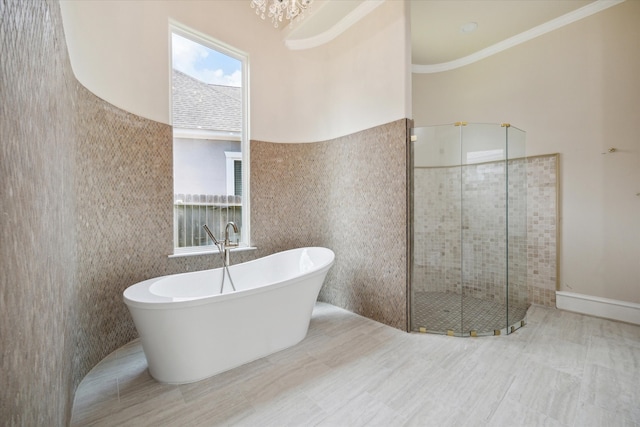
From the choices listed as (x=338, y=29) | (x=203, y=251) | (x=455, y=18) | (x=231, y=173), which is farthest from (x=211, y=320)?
(x=455, y=18)

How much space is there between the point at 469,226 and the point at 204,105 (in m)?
3.30

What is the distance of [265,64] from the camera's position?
322 cm

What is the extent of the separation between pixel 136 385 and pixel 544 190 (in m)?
4.52

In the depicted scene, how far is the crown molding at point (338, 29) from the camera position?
111 inches

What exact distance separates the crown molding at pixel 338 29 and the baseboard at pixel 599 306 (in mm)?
3906

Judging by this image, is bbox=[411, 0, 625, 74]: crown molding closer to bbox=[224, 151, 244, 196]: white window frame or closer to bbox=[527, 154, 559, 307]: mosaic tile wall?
bbox=[527, 154, 559, 307]: mosaic tile wall

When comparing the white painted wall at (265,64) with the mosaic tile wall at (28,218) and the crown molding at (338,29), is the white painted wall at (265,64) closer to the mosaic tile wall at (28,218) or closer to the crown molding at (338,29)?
the crown molding at (338,29)

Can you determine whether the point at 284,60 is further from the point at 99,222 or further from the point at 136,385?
the point at 136,385

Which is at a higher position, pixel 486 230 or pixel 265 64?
pixel 265 64

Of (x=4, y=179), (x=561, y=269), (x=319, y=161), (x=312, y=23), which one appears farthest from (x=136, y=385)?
(x=561, y=269)

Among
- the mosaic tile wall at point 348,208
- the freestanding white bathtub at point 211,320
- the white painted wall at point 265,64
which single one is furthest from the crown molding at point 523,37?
the freestanding white bathtub at point 211,320

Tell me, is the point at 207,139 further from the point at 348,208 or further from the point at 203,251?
the point at 348,208

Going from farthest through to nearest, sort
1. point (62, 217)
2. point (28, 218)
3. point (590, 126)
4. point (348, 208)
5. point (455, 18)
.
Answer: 1. point (348, 208)
2. point (455, 18)
3. point (590, 126)
4. point (62, 217)
5. point (28, 218)

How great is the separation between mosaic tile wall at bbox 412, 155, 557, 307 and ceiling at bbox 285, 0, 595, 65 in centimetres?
163
